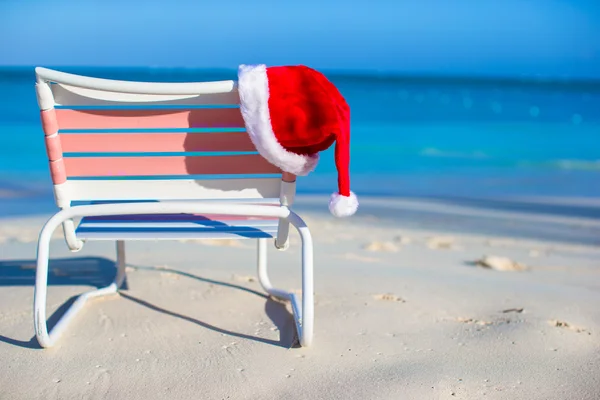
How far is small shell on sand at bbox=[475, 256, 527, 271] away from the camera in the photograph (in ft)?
13.1

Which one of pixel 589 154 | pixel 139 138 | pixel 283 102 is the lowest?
pixel 589 154

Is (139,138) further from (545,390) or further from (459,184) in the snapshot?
(459,184)

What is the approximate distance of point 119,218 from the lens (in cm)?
283

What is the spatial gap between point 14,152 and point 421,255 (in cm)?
881

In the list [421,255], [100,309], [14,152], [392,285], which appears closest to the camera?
[100,309]

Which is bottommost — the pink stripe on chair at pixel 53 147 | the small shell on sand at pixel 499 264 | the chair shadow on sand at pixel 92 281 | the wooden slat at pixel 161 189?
the small shell on sand at pixel 499 264

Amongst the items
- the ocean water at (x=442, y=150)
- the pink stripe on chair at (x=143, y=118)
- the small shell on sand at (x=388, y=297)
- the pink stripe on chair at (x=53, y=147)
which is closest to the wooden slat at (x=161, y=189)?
the pink stripe on chair at (x=53, y=147)

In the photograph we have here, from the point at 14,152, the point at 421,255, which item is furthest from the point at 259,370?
the point at 14,152

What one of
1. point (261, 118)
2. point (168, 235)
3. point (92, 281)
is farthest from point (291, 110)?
point (92, 281)

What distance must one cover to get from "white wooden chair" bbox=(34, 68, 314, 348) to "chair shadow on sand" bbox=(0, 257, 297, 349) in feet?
0.52

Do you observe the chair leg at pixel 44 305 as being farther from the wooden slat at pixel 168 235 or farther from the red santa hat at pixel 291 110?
the red santa hat at pixel 291 110

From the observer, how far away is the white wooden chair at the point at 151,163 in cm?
226

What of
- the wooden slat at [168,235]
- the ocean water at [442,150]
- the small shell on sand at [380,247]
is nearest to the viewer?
the wooden slat at [168,235]

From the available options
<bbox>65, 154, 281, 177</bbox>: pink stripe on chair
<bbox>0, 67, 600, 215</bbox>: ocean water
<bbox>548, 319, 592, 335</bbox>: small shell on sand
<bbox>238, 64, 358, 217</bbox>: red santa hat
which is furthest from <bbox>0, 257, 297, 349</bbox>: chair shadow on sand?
<bbox>0, 67, 600, 215</bbox>: ocean water
